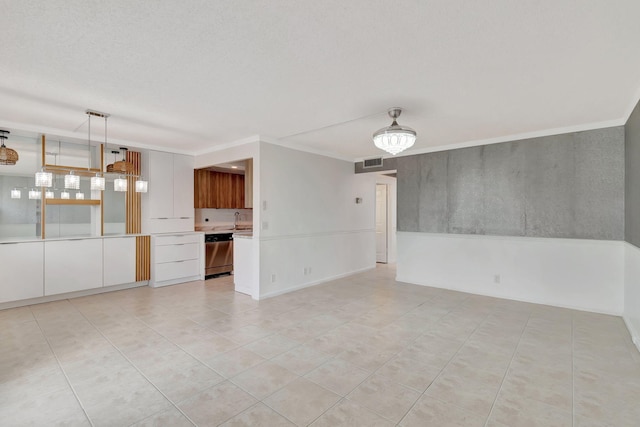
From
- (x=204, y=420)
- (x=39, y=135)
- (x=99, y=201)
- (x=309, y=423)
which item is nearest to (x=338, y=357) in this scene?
(x=309, y=423)

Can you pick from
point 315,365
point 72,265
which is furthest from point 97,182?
point 315,365

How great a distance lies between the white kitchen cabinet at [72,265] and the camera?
14.6 ft

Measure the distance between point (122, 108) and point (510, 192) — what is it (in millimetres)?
5489

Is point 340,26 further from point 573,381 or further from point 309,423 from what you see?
point 573,381

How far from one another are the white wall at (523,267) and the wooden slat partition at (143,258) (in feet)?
15.6

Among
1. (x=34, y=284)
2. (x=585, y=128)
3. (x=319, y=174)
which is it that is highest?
(x=585, y=128)

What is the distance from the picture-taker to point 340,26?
6.20ft

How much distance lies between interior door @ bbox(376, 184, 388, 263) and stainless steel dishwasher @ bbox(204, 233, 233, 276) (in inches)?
156

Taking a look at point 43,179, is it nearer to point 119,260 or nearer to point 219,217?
point 119,260

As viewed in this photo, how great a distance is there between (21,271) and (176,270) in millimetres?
2097

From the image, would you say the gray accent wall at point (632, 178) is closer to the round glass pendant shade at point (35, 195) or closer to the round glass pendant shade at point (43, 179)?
the round glass pendant shade at point (43, 179)

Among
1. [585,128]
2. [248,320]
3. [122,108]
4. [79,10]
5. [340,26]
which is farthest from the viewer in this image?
[585,128]

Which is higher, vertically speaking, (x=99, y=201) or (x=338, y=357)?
(x=99, y=201)

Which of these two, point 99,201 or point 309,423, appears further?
point 99,201
